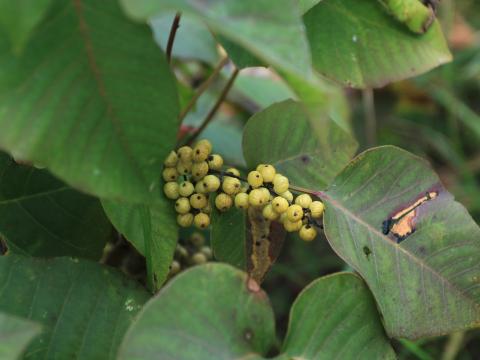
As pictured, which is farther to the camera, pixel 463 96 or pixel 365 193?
pixel 463 96

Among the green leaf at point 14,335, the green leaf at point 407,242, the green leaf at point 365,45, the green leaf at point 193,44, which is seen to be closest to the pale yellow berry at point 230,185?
the green leaf at point 407,242

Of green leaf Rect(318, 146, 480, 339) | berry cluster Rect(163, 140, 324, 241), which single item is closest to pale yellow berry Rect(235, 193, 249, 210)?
berry cluster Rect(163, 140, 324, 241)

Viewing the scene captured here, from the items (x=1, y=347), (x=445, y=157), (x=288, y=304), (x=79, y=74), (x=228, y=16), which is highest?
(x=228, y=16)

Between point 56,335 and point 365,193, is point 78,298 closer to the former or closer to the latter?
point 56,335

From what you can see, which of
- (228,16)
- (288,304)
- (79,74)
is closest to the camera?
(228,16)

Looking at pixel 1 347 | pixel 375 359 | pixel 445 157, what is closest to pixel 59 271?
pixel 1 347

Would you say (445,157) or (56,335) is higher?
(56,335)

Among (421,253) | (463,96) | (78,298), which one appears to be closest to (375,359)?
(421,253)

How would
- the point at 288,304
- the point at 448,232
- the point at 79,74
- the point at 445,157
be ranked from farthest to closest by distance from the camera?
the point at 445,157 → the point at 288,304 → the point at 448,232 → the point at 79,74
